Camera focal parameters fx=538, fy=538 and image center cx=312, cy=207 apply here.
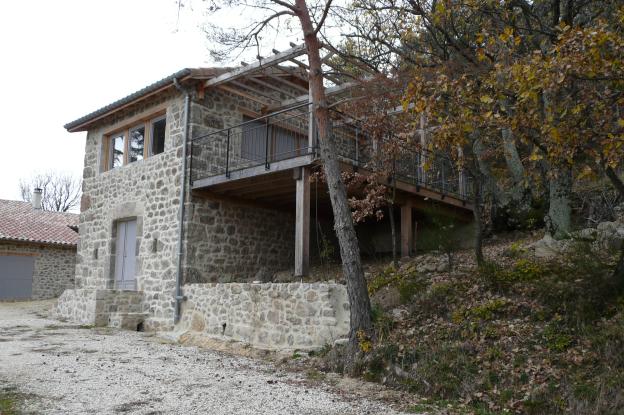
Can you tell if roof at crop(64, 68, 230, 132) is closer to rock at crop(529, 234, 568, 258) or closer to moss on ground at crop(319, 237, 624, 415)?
moss on ground at crop(319, 237, 624, 415)

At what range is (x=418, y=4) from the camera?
901 cm

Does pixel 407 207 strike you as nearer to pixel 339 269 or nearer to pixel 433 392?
pixel 339 269

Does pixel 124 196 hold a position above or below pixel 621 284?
above

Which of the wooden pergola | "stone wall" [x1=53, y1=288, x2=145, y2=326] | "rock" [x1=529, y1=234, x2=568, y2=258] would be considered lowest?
"stone wall" [x1=53, y1=288, x2=145, y2=326]

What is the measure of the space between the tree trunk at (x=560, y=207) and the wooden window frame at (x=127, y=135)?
823 centimetres

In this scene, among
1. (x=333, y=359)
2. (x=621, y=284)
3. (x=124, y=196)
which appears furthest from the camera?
(x=124, y=196)

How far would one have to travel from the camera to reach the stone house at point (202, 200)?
32.1 feet

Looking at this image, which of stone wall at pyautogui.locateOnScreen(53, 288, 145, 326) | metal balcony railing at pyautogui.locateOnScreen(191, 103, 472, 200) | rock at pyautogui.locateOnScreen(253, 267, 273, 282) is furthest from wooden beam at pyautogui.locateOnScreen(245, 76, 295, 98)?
stone wall at pyautogui.locateOnScreen(53, 288, 145, 326)

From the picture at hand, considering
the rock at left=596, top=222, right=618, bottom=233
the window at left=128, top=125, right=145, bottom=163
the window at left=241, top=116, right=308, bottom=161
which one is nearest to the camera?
the rock at left=596, top=222, right=618, bottom=233

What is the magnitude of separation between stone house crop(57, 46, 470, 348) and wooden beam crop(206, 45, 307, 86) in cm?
2

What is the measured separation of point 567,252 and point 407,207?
464 cm

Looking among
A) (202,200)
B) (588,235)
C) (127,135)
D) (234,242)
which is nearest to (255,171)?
(202,200)

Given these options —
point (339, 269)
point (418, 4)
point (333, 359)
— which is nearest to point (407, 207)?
point (339, 269)

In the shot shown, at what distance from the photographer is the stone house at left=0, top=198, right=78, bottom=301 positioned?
1870 cm
